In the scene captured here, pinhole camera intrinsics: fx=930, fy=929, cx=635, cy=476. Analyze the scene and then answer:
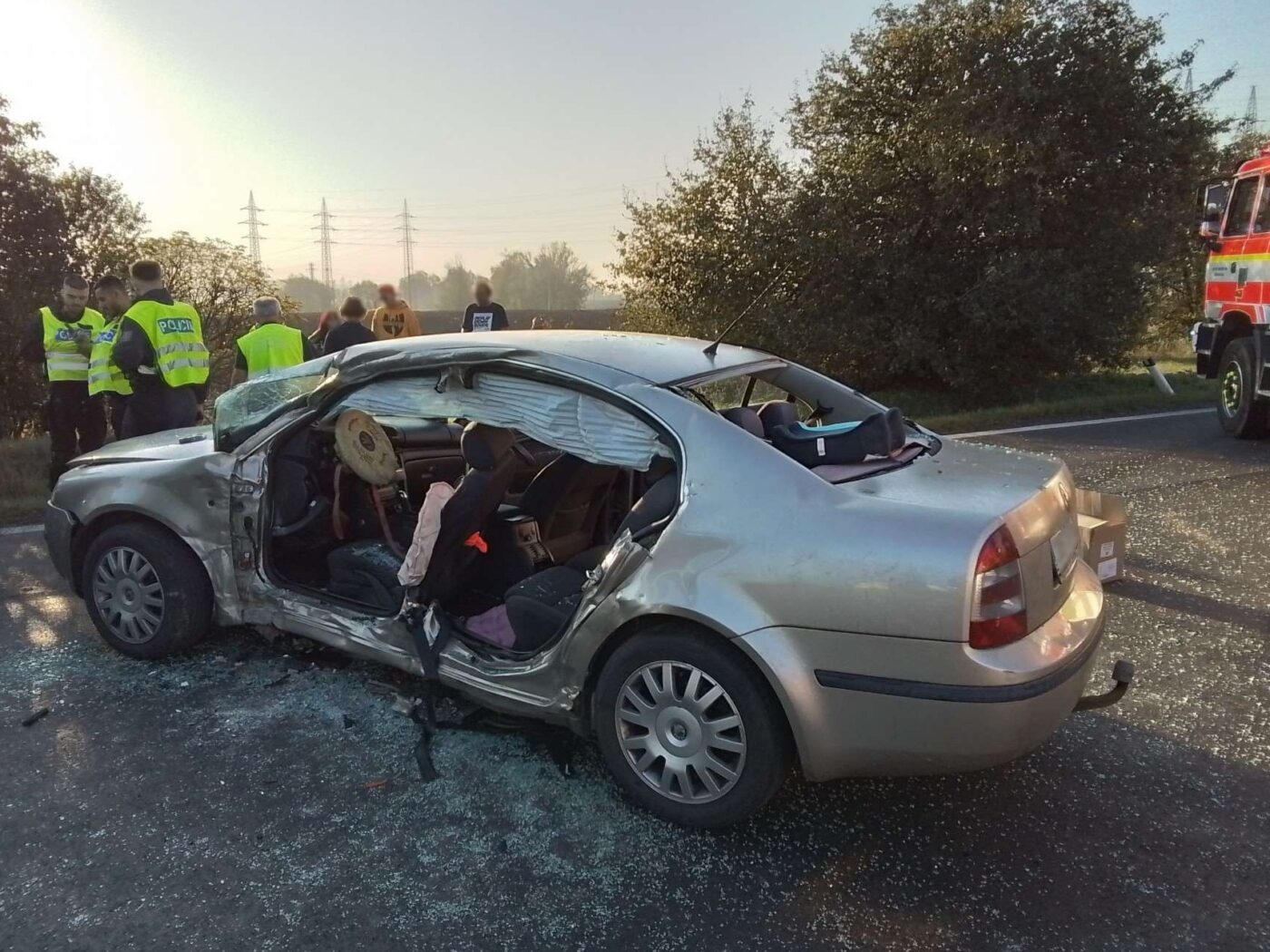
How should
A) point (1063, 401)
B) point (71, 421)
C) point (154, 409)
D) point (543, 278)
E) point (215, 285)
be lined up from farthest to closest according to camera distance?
point (543, 278) → point (215, 285) → point (1063, 401) → point (71, 421) → point (154, 409)

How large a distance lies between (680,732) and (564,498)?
1.50 metres

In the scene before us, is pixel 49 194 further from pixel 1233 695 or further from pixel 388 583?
pixel 1233 695

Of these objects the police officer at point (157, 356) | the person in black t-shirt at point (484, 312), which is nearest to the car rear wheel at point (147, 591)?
the police officer at point (157, 356)

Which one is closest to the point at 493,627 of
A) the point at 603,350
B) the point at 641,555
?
the point at 641,555

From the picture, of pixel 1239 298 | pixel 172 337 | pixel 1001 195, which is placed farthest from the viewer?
pixel 1001 195

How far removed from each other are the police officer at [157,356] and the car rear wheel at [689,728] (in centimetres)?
502

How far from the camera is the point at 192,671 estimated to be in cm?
398

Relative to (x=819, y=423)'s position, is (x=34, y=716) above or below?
below

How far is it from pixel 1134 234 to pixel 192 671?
13406 millimetres

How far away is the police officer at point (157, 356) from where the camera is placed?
655cm

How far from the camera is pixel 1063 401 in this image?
12.4m

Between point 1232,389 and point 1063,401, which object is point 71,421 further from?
point 1063,401

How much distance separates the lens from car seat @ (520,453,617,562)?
403 cm

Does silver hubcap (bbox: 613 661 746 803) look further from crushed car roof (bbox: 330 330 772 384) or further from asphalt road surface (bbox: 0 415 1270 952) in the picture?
crushed car roof (bbox: 330 330 772 384)
